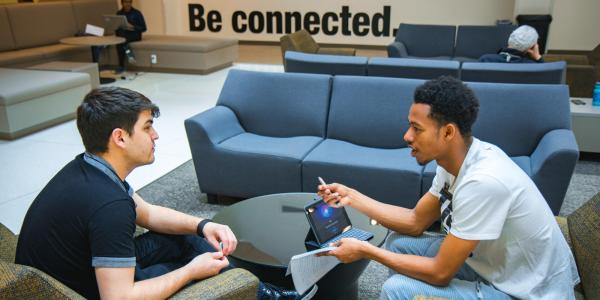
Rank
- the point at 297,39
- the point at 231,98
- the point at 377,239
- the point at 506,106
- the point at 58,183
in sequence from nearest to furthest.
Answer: the point at 58,183 → the point at 377,239 → the point at 506,106 → the point at 231,98 → the point at 297,39

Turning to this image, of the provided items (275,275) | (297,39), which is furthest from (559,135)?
(297,39)

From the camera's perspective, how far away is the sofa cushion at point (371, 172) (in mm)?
3053

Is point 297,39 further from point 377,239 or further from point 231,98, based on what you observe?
point 377,239

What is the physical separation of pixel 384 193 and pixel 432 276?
147cm

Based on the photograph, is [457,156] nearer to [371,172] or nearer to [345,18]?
[371,172]

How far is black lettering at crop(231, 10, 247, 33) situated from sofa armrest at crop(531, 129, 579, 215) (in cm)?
825

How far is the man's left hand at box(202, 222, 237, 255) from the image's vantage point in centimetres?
188

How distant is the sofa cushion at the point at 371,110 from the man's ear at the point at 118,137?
2187mm

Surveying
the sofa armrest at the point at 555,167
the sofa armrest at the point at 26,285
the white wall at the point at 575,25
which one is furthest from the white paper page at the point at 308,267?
the white wall at the point at 575,25

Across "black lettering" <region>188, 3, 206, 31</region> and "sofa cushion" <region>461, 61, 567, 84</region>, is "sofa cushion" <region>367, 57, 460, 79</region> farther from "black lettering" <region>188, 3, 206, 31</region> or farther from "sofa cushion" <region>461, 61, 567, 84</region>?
"black lettering" <region>188, 3, 206, 31</region>

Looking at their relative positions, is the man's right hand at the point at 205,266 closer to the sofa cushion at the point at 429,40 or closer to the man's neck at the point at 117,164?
the man's neck at the point at 117,164

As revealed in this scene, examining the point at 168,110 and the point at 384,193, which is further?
the point at 168,110

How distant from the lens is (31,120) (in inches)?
201

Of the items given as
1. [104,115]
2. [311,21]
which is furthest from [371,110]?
[311,21]
